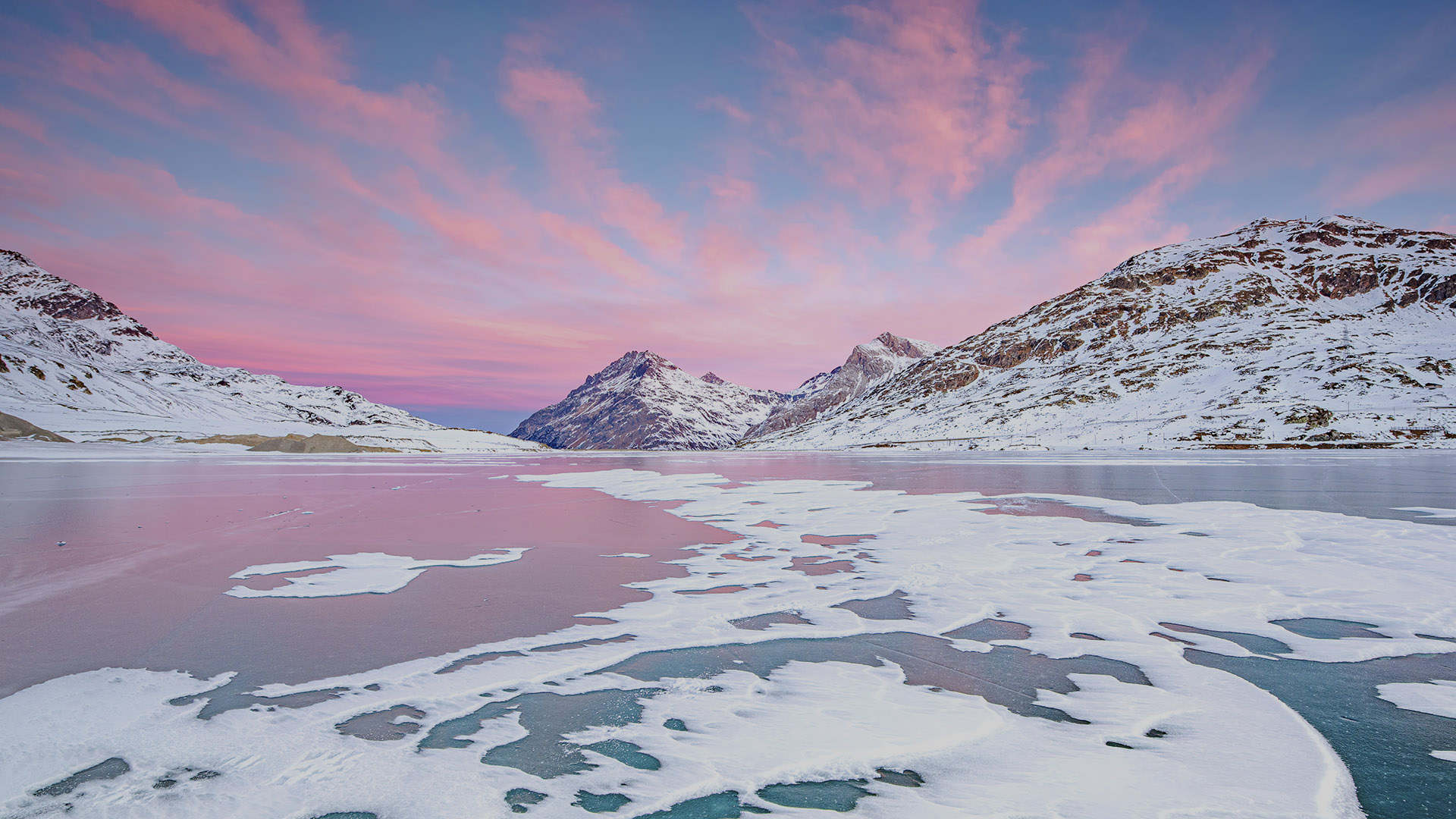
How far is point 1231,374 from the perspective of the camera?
124625 millimetres

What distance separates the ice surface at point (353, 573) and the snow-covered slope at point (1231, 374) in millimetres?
109381

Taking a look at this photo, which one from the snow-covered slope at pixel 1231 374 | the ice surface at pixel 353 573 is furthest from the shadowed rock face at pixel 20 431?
the snow-covered slope at pixel 1231 374

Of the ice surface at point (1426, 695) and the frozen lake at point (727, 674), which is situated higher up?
the ice surface at point (1426, 695)

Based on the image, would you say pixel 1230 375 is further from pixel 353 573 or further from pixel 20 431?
pixel 20 431

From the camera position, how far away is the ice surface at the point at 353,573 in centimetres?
805

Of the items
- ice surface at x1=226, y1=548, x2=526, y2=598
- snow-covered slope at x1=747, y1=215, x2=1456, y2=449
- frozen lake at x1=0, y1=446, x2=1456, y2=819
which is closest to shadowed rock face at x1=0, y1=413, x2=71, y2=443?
frozen lake at x1=0, y1=446, x2=1456, y2=819

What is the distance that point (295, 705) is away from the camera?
15.0 ft

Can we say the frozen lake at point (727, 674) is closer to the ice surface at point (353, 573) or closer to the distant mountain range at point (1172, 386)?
the ice surface at point (353, 573)

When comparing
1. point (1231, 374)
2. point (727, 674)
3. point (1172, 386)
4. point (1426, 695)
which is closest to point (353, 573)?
point (727, 674)

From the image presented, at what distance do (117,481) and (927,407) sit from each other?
17217 cm

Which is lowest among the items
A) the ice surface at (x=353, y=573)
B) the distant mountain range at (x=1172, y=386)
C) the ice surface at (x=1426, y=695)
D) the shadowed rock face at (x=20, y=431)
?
the ice surface at (x=353, y=573)

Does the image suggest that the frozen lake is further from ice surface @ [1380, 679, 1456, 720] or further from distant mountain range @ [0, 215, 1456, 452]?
distant mountain range @ [0, 215, 1456, 452]

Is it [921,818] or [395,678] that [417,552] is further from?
[921,818]

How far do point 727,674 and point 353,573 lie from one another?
261 inches
